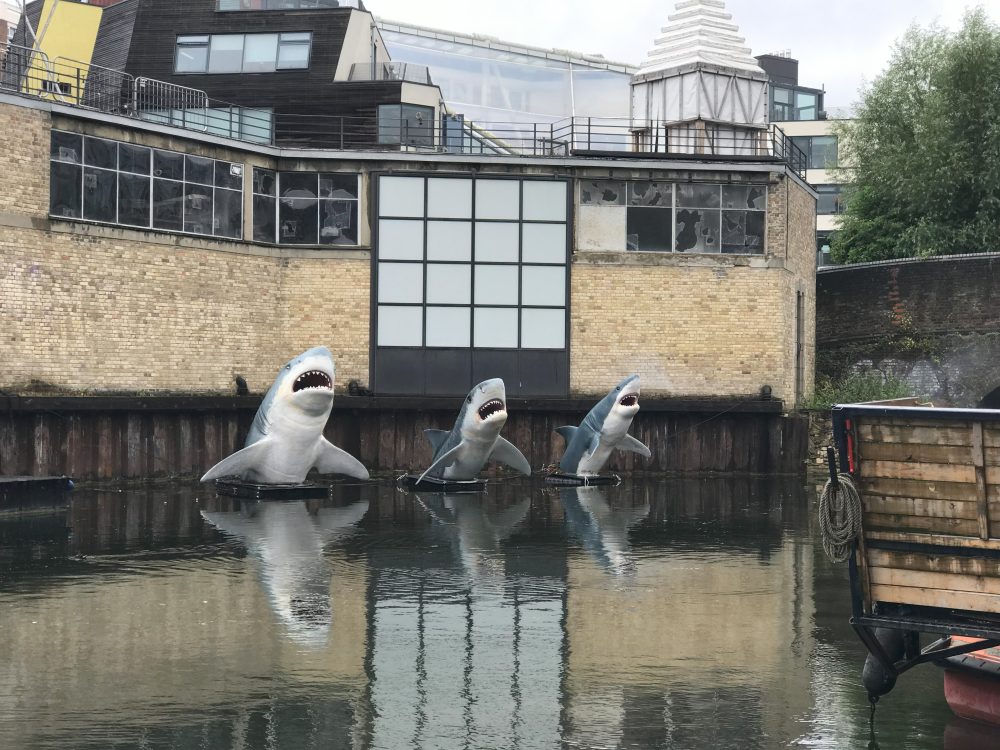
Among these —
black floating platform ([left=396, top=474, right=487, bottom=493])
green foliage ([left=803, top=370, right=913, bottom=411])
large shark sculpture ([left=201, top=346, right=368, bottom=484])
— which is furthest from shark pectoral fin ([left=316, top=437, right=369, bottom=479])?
green foliage ([left=803, top=370, right=913, bottom=411])

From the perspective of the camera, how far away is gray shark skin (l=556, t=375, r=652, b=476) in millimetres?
29250

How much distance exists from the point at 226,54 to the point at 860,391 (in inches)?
849

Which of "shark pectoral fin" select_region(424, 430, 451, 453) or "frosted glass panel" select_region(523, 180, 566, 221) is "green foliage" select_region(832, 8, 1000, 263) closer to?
"frosted glass panel" select_region(523, 180, 566, 221)

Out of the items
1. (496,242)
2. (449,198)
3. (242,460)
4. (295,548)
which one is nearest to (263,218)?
(449,198)

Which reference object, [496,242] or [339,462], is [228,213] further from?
[339,462]

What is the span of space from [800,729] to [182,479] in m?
22.8

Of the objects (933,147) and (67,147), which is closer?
(67,147)

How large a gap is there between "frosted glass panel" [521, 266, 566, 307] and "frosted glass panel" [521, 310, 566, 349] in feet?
0.91

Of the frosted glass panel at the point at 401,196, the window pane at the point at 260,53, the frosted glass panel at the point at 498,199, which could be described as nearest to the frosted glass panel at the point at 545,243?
the frosted glass panel at the point at 498,199

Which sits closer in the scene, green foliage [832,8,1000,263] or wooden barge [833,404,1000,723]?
wooden barge [833,404,1000,723]

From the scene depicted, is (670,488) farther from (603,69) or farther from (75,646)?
(603,69)

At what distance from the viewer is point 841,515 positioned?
991 cm

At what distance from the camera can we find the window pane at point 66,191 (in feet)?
95.2

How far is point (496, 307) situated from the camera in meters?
34.4
